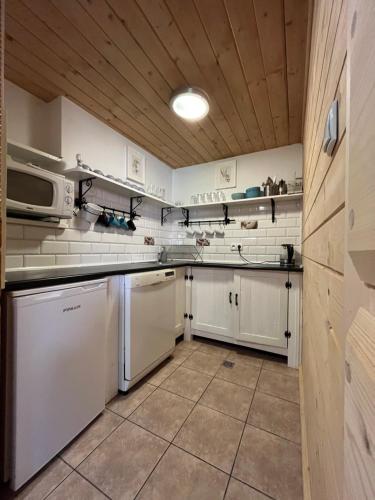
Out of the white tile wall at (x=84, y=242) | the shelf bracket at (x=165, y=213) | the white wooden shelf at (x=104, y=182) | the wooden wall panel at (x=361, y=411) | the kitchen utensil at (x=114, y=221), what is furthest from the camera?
the shelf bracket at (x=165, y=213)

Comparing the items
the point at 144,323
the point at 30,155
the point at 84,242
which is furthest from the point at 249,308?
the point at 30,155

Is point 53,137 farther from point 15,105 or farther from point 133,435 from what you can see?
point 133,435

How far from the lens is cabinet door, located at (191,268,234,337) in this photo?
7.43ft

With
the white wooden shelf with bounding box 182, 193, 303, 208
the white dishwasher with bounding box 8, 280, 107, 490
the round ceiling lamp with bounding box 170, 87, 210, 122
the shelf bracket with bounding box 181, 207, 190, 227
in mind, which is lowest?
the white dishwasher with bounding box 8, 280, 107, 490

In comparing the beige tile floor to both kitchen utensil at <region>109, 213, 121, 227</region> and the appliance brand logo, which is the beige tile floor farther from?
kitchen utensil at <region>109, 213, 121, 227</region>

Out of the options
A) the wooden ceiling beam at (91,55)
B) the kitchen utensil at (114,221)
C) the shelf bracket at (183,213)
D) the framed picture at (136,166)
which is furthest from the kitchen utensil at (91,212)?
the shelf bracket at (183,213)

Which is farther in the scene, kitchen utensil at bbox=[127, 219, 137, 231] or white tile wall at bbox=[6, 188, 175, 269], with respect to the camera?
kitchen utensil at bbox=[127, 219, 137, 231]

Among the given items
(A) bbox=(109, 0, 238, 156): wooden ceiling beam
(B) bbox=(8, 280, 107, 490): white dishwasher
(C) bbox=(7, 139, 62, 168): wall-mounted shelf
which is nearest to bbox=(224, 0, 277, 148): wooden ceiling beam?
(A) bbox=(109, 0, 238, 156): wooden ceiling beam

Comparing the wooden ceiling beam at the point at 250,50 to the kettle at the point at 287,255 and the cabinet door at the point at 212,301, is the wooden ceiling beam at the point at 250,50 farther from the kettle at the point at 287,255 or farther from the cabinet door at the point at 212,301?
the cabinet door at the point at 212,301

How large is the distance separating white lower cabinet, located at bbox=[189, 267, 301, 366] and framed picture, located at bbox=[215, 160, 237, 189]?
1.23 meters

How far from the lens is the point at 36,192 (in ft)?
4.54

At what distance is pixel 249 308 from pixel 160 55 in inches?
85.3

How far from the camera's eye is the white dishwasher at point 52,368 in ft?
3.08

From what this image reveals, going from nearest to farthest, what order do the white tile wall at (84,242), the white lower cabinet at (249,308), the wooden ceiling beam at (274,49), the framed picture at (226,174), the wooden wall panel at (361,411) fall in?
the wooden wall panel at (361,411) → the wooden ceiling beam at (274,49) → the white tile wall at (84,242) → the white lower cabinet at (249,308) → the framed picture at (226,174)
